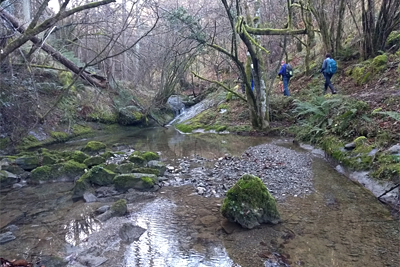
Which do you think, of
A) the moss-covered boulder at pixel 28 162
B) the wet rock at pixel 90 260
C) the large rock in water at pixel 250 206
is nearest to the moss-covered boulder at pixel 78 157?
the moss-covered boulder at pixel 28 162

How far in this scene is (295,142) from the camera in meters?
12.5

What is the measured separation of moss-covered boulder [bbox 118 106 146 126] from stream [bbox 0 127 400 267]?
13810mm

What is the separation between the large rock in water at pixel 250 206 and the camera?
5121 millimetres

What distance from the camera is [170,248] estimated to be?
4648 mm

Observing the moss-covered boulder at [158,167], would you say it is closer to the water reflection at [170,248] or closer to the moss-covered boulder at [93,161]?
the moss-covered boulder at [93,161]

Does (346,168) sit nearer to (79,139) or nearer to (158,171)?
(158,171)

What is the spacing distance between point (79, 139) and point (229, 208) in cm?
1369

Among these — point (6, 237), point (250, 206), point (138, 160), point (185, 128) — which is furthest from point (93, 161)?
point (185, 128)

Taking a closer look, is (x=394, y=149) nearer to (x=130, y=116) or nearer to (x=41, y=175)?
(x=41, y=175)

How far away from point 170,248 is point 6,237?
2585 mm

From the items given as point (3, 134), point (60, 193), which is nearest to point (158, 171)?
point (60, 193)

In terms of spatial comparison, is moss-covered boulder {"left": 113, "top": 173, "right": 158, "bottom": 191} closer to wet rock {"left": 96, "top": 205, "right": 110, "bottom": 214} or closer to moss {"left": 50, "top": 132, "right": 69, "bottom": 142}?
wet rock {"left": 96, "top": 205, "right": 110, "bottom": 214}

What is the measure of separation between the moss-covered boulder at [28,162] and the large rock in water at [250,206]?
702 cm

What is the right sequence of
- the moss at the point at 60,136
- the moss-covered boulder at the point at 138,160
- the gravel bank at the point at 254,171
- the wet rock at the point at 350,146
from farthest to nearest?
the moss at the point at 60,136 → the moss-covered boulder at the point at 138,160 → the wet rock at the point at 350,146 → the gravel bank at the point at 254,171
